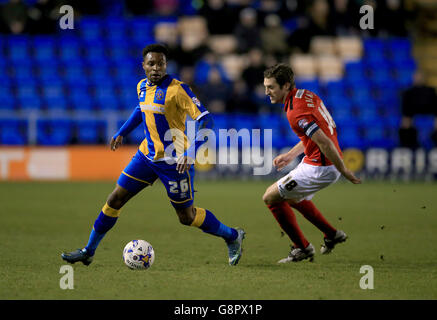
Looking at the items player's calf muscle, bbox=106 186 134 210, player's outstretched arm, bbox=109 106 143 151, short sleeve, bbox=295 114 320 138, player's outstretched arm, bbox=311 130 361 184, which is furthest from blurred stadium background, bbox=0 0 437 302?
short sleeve, bbox=295 114 320 138

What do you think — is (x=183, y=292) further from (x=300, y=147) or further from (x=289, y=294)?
(x=300, y=147)

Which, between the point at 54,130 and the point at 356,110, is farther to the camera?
the point at 356,110

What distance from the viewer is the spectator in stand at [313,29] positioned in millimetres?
17516

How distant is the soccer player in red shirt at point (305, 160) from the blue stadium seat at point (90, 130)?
31.0 ft

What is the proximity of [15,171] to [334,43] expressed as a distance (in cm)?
950

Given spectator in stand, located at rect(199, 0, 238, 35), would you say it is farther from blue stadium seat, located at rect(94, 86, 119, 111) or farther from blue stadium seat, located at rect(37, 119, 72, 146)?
blue stadium seat, located at rect(37, 119, 72, 146)

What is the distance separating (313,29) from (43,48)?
7.13 meters

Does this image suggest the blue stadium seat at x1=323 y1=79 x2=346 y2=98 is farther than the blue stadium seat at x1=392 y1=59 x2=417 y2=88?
No

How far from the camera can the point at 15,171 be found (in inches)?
573

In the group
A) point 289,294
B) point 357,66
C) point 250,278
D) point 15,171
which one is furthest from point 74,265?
point 357,66

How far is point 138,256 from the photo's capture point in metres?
5.75

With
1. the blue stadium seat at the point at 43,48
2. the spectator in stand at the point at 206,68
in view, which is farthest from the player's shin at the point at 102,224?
the blue stadium seat at the point at 43,48

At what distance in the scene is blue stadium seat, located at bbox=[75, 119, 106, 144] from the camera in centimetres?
1532
